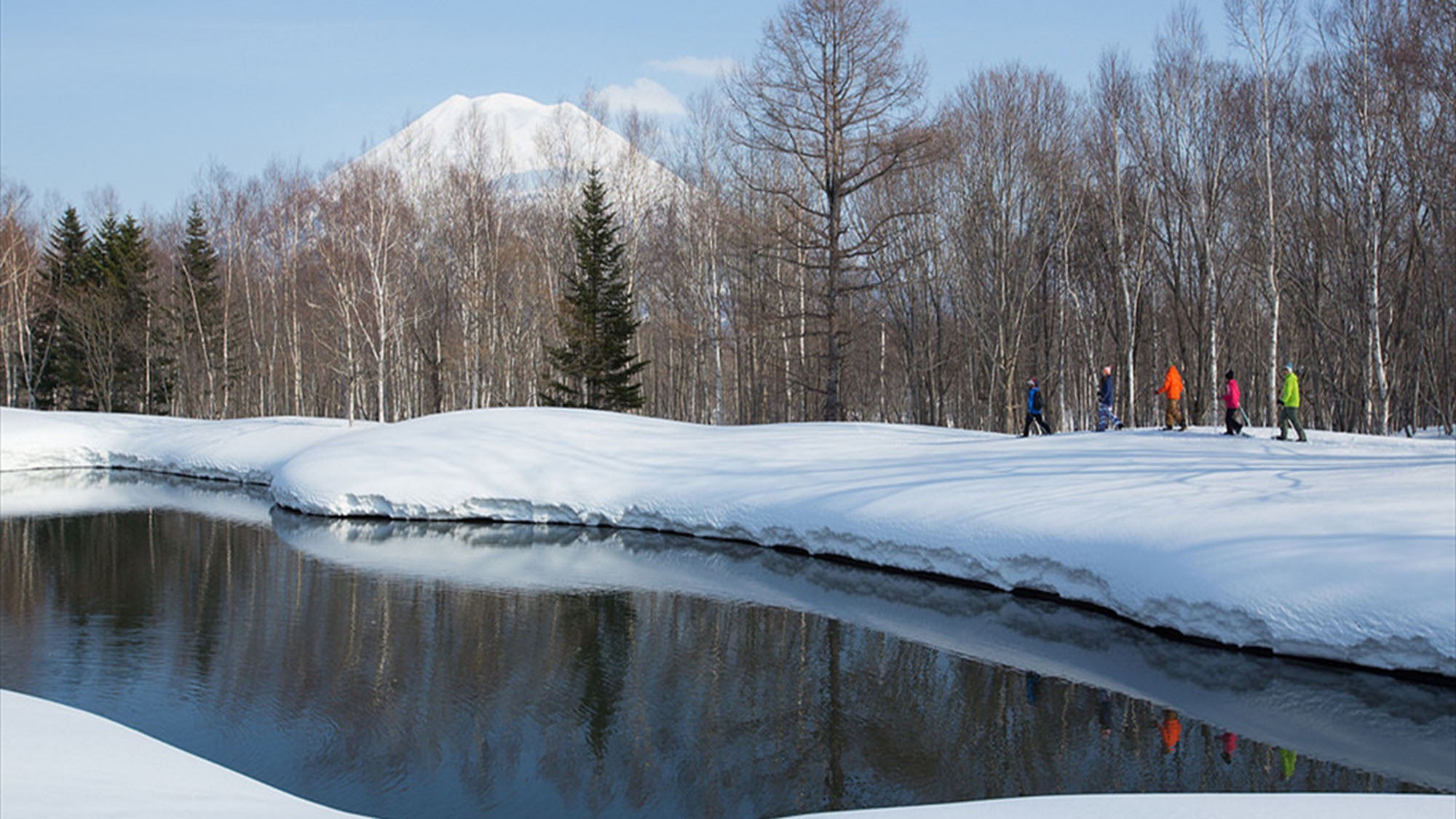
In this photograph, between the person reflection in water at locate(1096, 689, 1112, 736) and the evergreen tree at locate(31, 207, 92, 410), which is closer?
the person reflection in water at locate(1096, 689, 1112, 736)

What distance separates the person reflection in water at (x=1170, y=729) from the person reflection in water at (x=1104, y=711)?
395mm

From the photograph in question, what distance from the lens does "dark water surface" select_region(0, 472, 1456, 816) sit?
731cm

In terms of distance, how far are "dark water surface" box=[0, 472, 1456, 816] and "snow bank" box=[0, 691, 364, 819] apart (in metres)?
1.04

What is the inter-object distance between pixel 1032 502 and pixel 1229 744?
21.7ft

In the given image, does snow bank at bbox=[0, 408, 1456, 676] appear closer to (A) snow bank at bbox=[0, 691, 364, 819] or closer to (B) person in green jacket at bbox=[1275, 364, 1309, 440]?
(B) person in green jacket at bbox=[1275, 364, 1309, 440]

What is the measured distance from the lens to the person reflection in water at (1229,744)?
7734 millimetres

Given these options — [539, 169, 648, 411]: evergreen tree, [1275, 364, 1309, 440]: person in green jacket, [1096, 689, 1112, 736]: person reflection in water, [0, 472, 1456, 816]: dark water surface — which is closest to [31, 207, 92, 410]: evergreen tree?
[539, 169, 648, 411]: evergreen tree

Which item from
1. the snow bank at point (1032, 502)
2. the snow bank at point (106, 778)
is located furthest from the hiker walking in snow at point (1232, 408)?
the snow bank at point (106, 778)

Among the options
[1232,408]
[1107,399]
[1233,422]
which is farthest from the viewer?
[1107,399]

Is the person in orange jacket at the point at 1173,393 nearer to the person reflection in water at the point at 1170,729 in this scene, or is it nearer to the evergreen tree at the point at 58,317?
the person reflection in water at the point at 1170,729

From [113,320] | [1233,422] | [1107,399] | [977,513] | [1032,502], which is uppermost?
[113,320]

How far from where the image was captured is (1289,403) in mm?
17297

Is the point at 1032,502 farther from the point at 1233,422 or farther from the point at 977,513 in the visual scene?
the point at 1233,422

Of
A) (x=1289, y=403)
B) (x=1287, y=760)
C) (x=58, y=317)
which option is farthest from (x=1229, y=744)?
(x=58, y=317)
